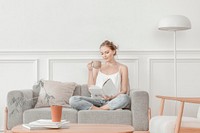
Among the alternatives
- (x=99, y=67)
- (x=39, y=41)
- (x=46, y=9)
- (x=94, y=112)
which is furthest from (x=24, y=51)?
(x=94, y=112)

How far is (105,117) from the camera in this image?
4809 mm

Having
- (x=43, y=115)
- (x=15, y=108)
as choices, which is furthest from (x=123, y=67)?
(x=15, y=108)

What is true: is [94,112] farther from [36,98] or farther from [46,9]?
[46,9]

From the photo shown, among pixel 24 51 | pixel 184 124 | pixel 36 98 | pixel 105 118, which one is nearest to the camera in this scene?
pixel 184 124

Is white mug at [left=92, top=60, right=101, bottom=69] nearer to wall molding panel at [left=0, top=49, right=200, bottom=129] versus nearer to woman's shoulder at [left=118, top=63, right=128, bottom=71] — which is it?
woman's shoulder at [left=118, top=63, right=128, bottom=71]

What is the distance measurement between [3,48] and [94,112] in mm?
1737

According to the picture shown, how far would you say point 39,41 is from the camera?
5.96m

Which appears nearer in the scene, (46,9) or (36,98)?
(36,98)

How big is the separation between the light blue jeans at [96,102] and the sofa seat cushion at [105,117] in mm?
153

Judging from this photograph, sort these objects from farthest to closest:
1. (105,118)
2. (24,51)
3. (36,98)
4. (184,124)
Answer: (24,51) < (36,98) < (105,118) < (184,124)

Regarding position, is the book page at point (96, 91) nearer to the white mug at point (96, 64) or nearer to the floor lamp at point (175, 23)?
the white mug at point (96, 64)

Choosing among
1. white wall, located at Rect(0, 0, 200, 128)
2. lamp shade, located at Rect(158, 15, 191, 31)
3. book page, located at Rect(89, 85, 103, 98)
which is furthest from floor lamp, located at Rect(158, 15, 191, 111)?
book page, located at Rect(89, 85, 103, 98)

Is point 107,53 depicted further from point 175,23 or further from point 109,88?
point 175,23

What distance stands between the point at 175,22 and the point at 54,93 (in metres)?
1.60
